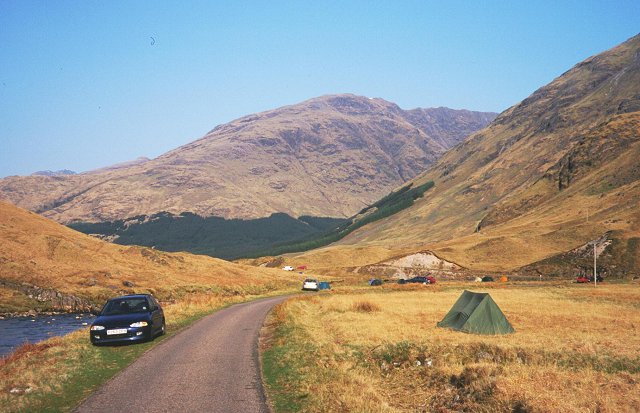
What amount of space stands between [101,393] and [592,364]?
48.1 feet

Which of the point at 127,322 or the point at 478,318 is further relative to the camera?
the point at 478,318

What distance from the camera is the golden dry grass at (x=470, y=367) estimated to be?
12.3 metres

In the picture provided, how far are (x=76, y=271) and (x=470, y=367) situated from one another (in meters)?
56.9

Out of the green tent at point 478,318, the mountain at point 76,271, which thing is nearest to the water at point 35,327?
the mountain at point 76,271

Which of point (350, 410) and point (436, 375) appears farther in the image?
point (436, 375)

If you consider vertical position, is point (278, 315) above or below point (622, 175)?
below

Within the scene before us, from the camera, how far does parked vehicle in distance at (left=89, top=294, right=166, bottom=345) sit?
2159 cm

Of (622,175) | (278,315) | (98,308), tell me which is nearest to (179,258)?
(98,308)

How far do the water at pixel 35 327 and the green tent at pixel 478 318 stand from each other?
79.5ft

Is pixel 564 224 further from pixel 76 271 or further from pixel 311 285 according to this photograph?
pixel 76 271

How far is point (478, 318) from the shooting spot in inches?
1118

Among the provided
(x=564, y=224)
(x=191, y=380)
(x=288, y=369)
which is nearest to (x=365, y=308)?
(x=288, y=369)

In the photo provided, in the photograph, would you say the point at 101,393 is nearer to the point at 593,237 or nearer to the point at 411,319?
the point at 411,319

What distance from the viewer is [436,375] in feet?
50.8
